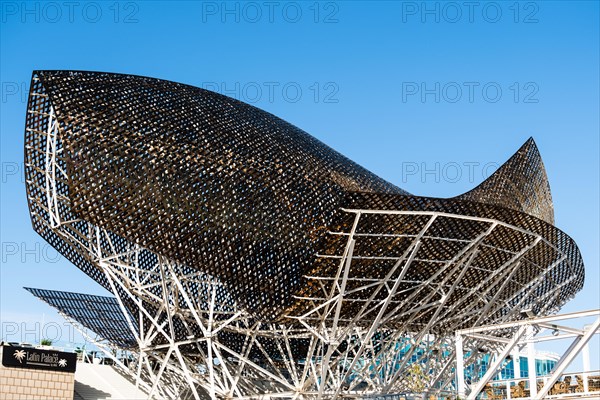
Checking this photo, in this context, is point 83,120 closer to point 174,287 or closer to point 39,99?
point 39,99

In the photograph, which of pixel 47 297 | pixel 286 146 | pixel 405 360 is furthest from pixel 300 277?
pixel 47 297

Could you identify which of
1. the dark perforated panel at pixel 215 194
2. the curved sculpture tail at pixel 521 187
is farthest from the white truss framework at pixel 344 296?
the curved sculpture tail at pixel 521 187

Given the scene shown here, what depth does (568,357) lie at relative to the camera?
88.3ft

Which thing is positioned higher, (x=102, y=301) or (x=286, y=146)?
(x=286, y=146)

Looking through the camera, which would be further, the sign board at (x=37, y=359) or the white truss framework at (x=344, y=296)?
the sign board at (x=37, y=359)

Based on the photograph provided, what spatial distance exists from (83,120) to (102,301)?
Answer: 2867cm

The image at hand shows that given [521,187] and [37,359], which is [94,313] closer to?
[37,359]

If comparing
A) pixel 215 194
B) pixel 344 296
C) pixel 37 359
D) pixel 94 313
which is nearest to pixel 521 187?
pixel 344 296

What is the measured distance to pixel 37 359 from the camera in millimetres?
48438

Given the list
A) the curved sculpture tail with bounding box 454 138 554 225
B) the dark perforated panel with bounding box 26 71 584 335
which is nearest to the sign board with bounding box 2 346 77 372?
the dark perforated panel with bounding box 26 71 584 335

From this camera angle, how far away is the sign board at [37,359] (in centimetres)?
4693

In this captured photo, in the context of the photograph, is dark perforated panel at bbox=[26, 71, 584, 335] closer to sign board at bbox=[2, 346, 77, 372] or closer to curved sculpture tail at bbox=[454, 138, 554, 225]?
curved sculpture tail at bbox=[454, 138, 554, 225]

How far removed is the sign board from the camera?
154ft

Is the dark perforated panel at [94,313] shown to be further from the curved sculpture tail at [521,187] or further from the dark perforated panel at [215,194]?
the curved sculpture tail at [521,187]
